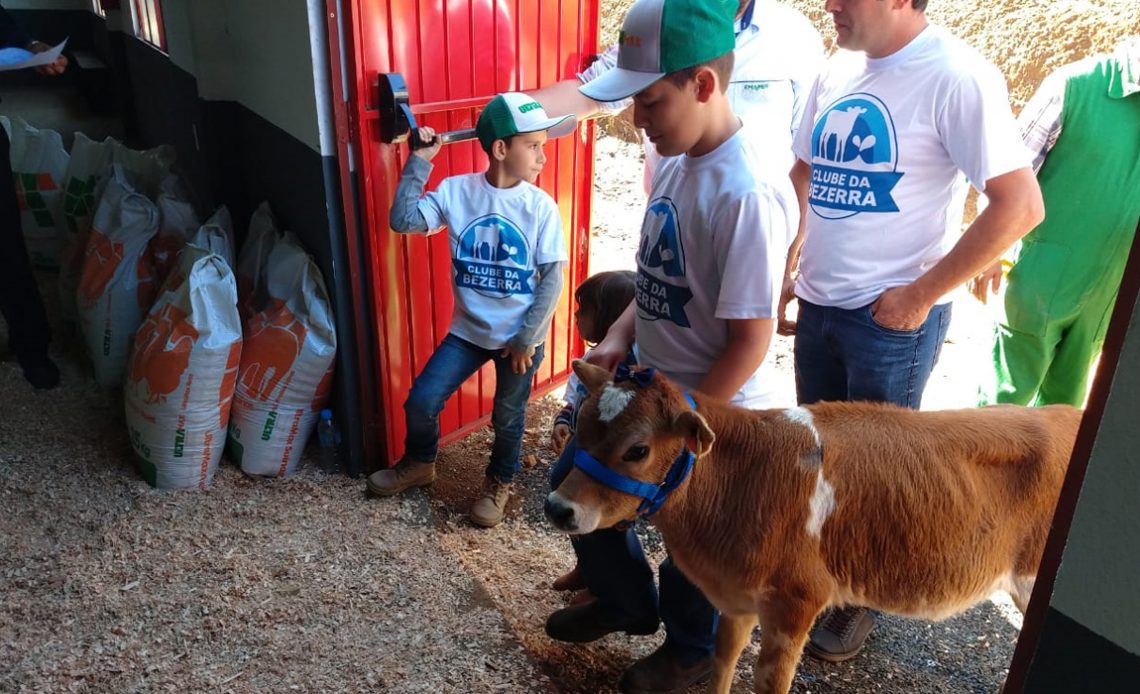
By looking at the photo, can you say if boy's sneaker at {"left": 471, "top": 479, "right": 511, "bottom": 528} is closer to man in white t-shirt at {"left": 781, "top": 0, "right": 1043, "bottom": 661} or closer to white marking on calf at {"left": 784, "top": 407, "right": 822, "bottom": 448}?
man in white t-shirt at {"left": 781, "top": 0, "right": 1043, "bottom": 661}

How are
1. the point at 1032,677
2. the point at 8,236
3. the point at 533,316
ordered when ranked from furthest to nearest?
the point at 8,236 → the point at 533,316 → the point at 1032,677

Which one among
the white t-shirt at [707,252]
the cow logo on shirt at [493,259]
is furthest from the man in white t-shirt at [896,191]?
the cow logo on shirt at [493,259]

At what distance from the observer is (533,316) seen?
3.41 m

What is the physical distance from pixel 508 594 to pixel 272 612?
32.8 inches

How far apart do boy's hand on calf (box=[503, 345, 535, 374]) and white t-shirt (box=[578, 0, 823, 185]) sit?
3.16 feet

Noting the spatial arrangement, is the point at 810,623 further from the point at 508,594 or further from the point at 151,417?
the point at 151,417

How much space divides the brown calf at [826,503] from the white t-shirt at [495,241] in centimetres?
129

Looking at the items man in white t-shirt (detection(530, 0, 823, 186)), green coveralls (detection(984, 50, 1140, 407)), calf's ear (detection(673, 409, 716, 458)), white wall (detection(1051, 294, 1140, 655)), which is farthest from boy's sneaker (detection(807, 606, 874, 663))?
white wall (detection(1051, 294, 1140, 655))

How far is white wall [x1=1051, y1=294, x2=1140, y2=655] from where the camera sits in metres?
1.04

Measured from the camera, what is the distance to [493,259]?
11.1 ft

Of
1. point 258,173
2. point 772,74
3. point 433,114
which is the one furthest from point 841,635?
point 258,173

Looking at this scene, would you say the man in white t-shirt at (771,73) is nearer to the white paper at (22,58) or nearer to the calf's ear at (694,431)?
the calf's ear at (694,431)

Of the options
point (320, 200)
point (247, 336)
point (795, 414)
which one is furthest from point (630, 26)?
point (247, 336)

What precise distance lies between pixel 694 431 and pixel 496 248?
166 centimetres
